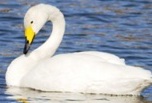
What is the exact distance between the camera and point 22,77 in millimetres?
12734

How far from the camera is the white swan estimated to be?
39.1 feet

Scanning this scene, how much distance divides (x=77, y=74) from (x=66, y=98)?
1.17 ft

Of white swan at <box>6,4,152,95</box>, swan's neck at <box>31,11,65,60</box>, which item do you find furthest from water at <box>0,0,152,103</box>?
swan's neck at <box>31,11,65,60</box>

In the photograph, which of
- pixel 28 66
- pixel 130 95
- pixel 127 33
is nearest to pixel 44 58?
pixel 28 66

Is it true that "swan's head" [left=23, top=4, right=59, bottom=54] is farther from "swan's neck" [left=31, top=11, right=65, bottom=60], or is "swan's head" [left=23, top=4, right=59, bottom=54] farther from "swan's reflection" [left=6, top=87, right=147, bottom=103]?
"swan's reflection" [left=6, top=87, right=147, bottom=103]

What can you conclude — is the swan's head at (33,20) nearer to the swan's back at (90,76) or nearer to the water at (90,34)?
the swan's back at (90,76)

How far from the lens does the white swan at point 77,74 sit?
11.9m

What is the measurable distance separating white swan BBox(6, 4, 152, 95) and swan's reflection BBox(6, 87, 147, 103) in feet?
0.22

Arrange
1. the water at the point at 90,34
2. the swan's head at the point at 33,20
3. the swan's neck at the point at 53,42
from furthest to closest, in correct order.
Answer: the swan's neck at the point at 53,42
the swan's head at the point at 33,20
the water at the point at 90,34

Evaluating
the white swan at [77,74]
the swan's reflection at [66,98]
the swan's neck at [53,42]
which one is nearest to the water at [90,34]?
the swan's reflection at [66,98]

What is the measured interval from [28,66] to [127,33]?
368cm

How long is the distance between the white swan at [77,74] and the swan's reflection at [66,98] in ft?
0.22

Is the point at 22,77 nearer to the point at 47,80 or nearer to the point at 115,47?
the point at 47,80

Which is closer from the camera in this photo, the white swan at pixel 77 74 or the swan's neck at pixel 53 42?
the white swan at pixel 77 74
